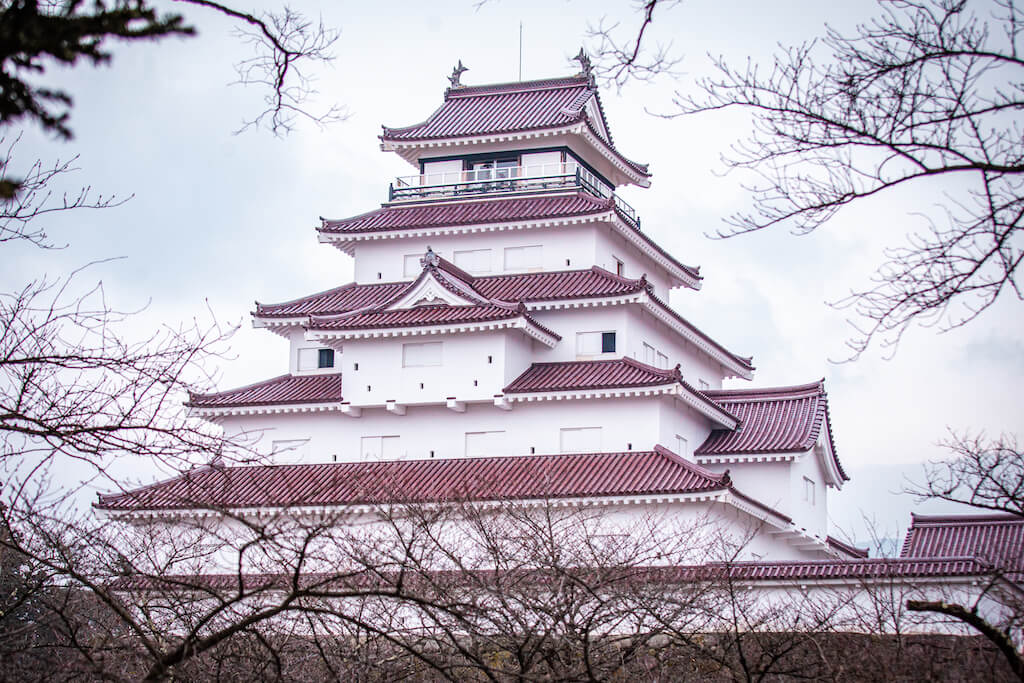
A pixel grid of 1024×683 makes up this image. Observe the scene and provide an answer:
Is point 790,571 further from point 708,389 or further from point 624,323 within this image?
point 708,389

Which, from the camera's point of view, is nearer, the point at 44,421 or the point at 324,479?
the point at 44,421

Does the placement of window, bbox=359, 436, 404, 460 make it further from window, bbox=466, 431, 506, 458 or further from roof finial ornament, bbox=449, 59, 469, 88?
roof finial ornament, bbox=449, 59, 469, 88

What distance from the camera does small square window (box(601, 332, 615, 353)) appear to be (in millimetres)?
37094

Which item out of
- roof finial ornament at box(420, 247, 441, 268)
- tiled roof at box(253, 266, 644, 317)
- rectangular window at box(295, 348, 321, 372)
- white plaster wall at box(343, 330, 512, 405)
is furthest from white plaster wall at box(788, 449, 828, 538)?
rectangular window at box(295, 348, 321, 372)

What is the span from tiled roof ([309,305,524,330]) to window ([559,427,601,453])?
12.1 feet

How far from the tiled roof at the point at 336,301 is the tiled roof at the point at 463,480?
5.48 metres

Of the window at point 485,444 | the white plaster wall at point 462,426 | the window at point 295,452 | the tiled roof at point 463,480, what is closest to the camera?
the tiled roof at point 463,480

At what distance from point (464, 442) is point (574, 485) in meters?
4.74

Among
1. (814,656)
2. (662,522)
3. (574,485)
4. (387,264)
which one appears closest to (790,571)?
(662,522)

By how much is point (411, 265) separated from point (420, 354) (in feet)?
16.2

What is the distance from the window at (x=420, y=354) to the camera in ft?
121

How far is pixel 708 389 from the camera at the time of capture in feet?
141

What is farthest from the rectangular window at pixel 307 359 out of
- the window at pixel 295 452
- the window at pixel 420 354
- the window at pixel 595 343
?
the window at pixel 595 343

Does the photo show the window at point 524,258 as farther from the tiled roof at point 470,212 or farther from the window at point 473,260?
the tiled roof at point 470,212
